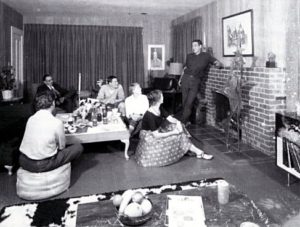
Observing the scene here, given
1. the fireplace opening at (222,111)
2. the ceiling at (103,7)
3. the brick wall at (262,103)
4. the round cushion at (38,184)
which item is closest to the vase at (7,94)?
the ceiling at (103,7)

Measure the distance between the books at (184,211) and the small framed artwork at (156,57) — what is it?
6.81 m

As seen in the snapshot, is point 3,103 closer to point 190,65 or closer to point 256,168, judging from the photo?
point 190,65

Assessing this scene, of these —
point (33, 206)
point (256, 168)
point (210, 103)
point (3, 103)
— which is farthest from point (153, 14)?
point (33, 206)

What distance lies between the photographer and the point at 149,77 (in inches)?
340

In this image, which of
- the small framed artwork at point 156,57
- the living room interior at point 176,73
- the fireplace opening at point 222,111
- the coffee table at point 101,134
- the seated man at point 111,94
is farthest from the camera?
the small framed artwork at point 156,57

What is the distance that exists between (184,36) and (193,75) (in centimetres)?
195

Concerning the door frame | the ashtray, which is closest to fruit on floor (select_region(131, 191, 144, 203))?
the ashtray

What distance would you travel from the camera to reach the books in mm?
1887

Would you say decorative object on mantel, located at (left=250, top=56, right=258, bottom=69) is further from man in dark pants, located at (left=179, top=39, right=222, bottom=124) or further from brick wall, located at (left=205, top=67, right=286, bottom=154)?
man in dark pants, located at (left=179, top=39, right=222, bottom=124)

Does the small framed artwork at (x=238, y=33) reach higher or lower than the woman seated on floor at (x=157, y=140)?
higher

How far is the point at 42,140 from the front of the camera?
9.57 ft

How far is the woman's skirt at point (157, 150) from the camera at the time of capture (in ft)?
12.5

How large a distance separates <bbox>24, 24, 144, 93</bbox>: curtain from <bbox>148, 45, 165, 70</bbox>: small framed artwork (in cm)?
31

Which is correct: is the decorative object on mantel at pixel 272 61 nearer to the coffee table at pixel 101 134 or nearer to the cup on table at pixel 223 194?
the coffee table at pixel 101 134
